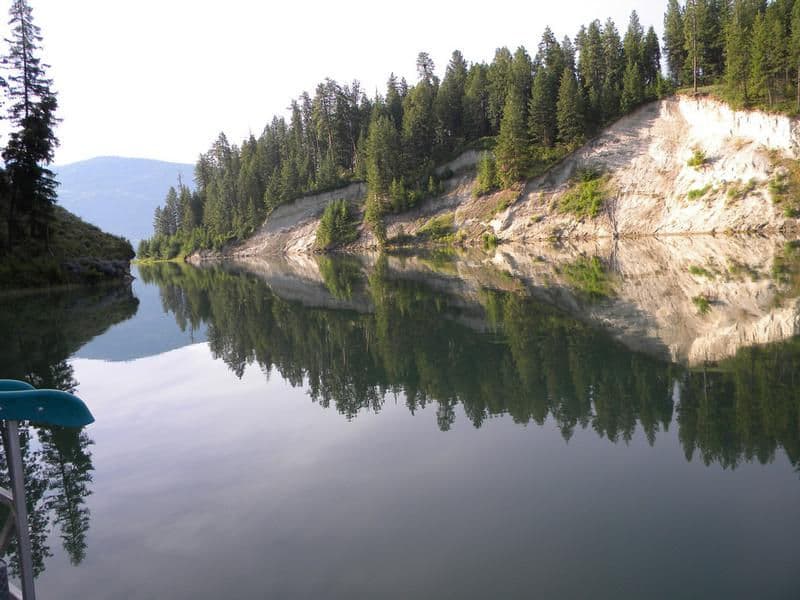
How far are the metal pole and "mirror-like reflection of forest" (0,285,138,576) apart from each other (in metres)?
4.00

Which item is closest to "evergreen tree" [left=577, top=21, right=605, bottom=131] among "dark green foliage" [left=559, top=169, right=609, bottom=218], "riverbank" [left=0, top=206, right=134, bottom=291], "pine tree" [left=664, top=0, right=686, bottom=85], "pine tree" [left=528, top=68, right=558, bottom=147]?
"pine tree" [left=528, top=68, right=558, bottom=147]

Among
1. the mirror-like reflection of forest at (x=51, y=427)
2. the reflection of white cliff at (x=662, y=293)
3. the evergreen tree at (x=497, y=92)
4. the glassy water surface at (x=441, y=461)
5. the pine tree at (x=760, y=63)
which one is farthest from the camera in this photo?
the evergreen tree at (x=497, y=92)

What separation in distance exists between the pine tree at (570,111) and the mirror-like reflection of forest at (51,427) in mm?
61690

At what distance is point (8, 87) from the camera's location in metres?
47.1

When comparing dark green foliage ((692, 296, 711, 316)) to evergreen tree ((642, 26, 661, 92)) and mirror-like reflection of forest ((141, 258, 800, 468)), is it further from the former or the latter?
evergreen tree ((642, 26, 661, 92))

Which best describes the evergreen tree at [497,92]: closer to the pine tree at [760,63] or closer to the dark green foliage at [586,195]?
the dark green foliage at [586,195]

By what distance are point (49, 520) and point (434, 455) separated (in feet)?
18.5

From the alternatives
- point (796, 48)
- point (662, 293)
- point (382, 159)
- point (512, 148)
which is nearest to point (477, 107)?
point (382, 159)

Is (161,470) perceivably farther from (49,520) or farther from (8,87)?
(8,87)

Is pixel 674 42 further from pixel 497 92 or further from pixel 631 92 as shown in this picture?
pixel 497 92

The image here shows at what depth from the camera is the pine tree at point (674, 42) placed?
82.6 meters

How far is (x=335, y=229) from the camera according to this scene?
100750 millimetres

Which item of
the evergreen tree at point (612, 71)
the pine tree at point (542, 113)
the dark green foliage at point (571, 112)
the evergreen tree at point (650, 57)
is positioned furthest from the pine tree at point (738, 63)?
the pine tree at point (542, 113)

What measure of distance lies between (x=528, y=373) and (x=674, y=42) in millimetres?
86786
